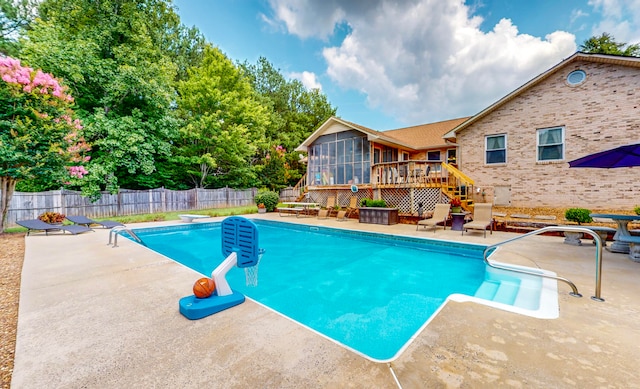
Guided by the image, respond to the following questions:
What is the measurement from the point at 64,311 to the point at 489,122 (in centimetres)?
1502

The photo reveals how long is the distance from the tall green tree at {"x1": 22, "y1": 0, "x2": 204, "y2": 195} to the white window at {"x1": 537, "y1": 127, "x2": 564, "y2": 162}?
65.7 ft

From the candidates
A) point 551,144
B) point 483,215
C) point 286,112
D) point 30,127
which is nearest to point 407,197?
point 483,215

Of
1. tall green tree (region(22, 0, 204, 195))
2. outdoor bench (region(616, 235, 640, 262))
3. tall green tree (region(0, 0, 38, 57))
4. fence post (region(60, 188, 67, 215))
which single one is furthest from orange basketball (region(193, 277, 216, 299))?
tall green tree (region(0, 0, 38, 57))

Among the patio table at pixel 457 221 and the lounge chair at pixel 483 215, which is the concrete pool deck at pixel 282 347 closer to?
the lounge chair at pixel 483 215

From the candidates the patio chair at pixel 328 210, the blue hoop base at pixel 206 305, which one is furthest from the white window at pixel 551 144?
the blue hoop base at pixel 206 305

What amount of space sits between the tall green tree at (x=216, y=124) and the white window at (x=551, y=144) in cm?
1731

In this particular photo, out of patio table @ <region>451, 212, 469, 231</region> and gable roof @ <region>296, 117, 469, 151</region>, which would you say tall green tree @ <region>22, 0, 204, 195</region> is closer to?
gable roof @ <region>296, 117, 469, 151</region>

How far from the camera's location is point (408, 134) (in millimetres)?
20031

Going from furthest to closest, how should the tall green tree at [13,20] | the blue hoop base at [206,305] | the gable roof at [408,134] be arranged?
1. the tall green tree at [13,20]
2. the gable roof at [408,134]
3. the blue hoop base at [206,305]

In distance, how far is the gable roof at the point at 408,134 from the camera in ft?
48.9

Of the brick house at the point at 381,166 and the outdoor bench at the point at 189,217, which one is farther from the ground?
the brick house at the point at 381,166

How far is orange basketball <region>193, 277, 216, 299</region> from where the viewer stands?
3.06 m

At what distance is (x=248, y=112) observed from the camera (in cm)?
1994

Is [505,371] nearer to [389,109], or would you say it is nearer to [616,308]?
[616,308]
